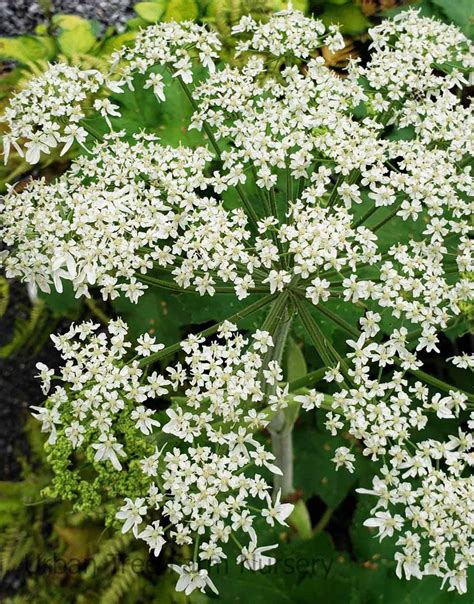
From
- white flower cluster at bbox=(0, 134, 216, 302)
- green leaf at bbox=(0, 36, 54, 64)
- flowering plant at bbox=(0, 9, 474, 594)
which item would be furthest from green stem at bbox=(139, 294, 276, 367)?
green leaf at bbox=(0, 36, 54, 64)

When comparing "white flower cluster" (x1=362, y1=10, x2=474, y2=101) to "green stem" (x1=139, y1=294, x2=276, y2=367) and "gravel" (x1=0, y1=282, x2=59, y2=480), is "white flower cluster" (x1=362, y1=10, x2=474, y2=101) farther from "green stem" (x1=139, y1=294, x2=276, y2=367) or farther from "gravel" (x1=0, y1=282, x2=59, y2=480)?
"gravel" (x1=0, y1=282, x2=59, y2=480)

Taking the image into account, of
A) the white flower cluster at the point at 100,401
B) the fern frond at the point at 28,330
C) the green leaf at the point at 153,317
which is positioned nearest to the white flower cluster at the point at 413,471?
the white flower cluster at the point at 100,401

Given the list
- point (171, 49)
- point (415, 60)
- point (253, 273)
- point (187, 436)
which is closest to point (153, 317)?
point (253, 273)

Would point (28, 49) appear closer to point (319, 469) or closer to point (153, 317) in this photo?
point (153, 317)

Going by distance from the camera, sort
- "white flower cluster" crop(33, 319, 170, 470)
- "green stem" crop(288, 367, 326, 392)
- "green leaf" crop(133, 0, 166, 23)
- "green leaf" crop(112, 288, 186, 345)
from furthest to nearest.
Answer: "green leaf" crop(133, 0, 166, 23)
"green leaf" crop(112, 288, 186, 345)
"green stem" crop(288, 367, 326, 392)
"white flower cluster" crop(33, 319, 170, 470)

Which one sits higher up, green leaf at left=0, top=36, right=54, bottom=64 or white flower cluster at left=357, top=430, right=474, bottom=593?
green leaf at left=0, top=36, right=54, bottom=64

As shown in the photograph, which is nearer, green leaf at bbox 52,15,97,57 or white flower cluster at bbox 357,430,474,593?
white flower cluster at bbox 357,430,474,593

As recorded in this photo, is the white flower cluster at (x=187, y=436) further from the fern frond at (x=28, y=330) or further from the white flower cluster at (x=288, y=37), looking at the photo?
the fern frond at (x=28, y=330)

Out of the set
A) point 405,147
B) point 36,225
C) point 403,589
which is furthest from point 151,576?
point 405,147
